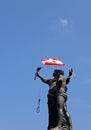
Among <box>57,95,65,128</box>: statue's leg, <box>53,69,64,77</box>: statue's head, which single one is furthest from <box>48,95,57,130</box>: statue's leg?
<box>53,69,64,77</box>: statue's head

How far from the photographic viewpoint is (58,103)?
17906 millimetres

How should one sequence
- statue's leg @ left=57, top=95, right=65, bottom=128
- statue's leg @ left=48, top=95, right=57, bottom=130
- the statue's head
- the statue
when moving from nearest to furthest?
statue's leg @ left=57, top=95, right=65, bottom=128, the statue, statue's leg @ left=48, top=95, right=57, bottom=130, the statue's head

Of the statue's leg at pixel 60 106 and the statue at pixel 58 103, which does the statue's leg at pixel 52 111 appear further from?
the statue's leg at pixel 60 106

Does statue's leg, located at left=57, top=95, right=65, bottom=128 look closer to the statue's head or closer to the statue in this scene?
the statue

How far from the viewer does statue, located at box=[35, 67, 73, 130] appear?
17.8m

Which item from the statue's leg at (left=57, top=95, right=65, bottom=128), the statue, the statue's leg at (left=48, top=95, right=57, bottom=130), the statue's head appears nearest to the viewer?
the statue's leg at (left=57, top=95, right=65, bottom=128)

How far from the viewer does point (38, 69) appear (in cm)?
1925

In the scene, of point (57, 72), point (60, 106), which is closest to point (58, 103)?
point (60, 106)

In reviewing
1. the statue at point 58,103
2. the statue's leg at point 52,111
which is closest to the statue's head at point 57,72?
the statue at point 58,103

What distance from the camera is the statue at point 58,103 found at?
17750 millimetres

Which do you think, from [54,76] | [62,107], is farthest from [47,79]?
[62,107]

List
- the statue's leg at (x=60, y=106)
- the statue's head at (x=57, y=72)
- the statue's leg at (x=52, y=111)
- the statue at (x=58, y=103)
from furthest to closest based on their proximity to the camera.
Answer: the statue's head at (x=57, y=72) → the statue's leg at (x=52, y=111) → the statue at (x=58, y=103) → the statue's leg at (x=60, y=106)

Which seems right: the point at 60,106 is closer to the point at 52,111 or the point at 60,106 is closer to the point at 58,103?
the point at 58,103

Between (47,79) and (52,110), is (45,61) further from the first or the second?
(52,110)
